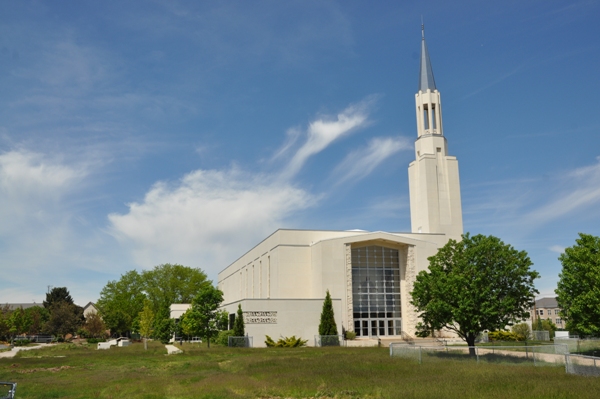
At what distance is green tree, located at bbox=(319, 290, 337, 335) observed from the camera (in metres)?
49.9

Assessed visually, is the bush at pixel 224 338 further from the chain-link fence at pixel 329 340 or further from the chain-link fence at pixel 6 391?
the chain-link fence at pixel 6 391

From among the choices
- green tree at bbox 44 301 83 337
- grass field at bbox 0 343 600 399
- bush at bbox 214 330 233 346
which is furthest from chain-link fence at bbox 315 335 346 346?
green tree at bbox 44 301 83 337

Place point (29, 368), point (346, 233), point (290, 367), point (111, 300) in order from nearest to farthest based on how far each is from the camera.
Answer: point (290, 367) → point (29, 368) → point (346, 233) → point (111, 300)

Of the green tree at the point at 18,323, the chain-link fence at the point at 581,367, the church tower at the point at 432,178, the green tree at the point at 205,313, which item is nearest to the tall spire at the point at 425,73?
the church tower at the point at 432,178

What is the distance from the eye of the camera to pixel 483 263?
33688mm

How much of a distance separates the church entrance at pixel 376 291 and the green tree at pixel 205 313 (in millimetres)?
13948

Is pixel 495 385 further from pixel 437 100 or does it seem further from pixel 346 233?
pixel 437 100

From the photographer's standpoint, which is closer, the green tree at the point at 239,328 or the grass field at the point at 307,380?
the grass field at the point at 307,380

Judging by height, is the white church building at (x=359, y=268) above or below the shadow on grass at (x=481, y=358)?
above

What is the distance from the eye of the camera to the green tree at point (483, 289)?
32688mm

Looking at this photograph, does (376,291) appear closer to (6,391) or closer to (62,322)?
(6,391)

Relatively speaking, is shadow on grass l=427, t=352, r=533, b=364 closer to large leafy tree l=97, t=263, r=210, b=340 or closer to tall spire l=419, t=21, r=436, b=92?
tall spire l=419, t=21, r=436, b=92

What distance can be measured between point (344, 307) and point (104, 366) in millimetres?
26824

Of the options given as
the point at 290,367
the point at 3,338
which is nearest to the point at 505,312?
the point at 290,367
